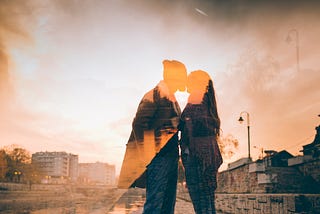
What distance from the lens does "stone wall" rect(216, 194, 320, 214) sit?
23.2ft

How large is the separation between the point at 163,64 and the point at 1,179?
69224mm

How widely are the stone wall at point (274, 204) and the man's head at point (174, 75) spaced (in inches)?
213

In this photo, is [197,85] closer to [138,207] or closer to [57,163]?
[138,207]

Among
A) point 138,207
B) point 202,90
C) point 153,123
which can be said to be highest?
point 202,90

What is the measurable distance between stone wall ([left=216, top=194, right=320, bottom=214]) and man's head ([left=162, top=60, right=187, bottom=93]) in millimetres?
5405

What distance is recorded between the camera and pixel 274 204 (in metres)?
Answer: 8.27

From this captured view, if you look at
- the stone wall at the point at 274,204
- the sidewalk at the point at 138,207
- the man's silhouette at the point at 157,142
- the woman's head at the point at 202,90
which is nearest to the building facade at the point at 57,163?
the sidewalk at the point at 138,207

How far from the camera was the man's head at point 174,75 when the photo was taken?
311cm

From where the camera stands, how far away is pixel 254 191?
→ 1558cm

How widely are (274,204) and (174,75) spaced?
6466 millimetres

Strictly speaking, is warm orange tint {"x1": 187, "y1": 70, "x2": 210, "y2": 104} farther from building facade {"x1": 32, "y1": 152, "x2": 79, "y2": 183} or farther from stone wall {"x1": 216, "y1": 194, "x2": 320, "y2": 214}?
building facade {"x1": 32, "y1": 152, "x2": 79, "y2": 183}

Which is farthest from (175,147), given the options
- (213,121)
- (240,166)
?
(240,166)

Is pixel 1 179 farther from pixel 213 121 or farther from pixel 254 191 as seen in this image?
pixel 213 121

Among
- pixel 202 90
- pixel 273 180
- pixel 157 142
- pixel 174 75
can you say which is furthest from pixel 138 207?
pixel 273 180
